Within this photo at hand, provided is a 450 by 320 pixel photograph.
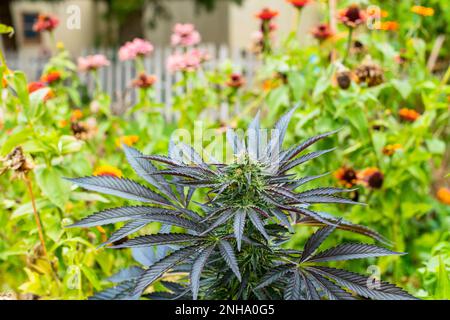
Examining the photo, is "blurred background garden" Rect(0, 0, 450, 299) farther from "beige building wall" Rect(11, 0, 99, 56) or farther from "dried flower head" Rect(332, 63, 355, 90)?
"beige building wall" Rect(11, 0, 99, 56)

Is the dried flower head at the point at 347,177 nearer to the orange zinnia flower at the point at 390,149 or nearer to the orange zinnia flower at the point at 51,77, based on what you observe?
the orange zinnia flower at the point at 390,149

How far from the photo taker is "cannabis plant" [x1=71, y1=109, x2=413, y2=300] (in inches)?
37.9

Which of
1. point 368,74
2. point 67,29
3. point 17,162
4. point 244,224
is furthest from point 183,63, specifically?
point 67,29

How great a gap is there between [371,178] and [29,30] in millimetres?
11905

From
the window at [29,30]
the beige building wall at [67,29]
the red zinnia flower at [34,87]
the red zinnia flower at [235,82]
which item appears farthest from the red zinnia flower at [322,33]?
the window at [29,30]

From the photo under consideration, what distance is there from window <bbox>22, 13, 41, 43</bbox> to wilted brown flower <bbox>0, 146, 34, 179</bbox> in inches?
449

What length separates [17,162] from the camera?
1.41m

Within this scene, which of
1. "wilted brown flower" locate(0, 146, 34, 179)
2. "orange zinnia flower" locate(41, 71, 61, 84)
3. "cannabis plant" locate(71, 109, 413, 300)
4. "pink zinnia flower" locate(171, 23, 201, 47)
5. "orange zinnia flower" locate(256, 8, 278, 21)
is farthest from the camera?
"pink zinnia flower" locate(171, 23, 201, 47)

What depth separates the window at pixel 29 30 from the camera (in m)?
12.3

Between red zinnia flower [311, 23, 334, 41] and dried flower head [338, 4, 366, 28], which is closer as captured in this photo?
dried flower head [338, 4, 366, 28]

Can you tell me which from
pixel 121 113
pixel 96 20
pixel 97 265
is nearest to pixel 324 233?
pixel 97 265

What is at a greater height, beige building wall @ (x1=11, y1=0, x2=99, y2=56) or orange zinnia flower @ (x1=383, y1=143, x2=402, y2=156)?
beige building wall @ (x1=11, y1=0, x2=99, y2=56)

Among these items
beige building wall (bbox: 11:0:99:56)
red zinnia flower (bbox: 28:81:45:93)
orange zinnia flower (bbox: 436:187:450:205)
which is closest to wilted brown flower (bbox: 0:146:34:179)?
red zinnia flower (bbox: 28:81:45:93)

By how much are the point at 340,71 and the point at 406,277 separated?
0.89 m
